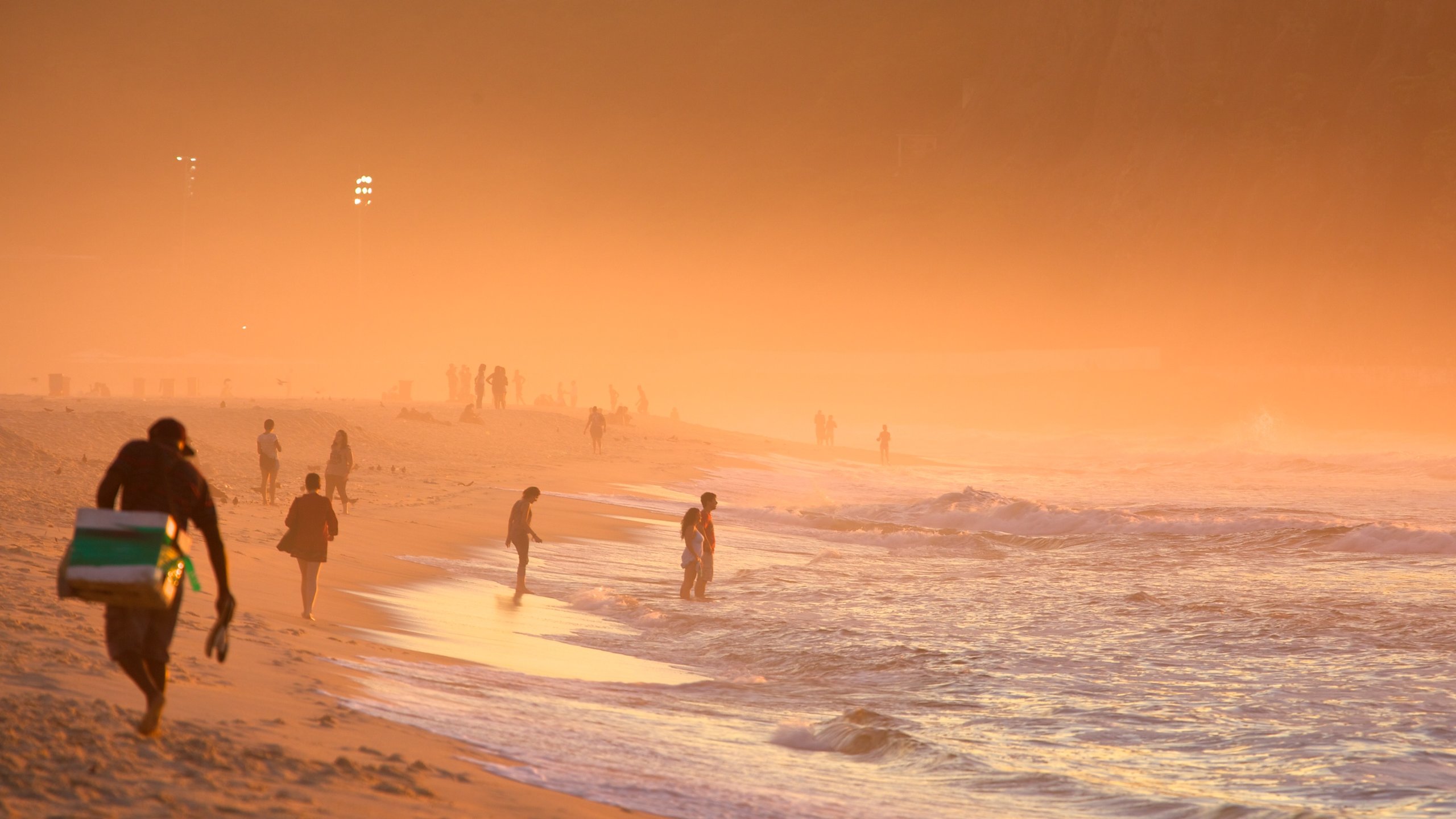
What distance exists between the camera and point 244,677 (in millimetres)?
7273

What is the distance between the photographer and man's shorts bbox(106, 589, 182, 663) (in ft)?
15.9

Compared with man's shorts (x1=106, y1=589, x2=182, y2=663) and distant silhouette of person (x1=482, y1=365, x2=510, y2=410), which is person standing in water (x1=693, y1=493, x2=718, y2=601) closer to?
man's shorts (x1=106, y1=589, x2=182, y2=663)

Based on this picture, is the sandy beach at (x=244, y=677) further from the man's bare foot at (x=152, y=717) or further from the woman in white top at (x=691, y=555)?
the woman in white top at (x=691, y=555)

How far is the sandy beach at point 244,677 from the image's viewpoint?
16.1 ft

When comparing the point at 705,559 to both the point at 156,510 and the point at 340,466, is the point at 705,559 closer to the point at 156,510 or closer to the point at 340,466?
the point at 340,466

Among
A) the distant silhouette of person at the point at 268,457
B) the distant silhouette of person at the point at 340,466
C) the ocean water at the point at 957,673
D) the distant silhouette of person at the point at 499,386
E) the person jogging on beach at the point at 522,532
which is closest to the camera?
the ocean water at the point at 957,673

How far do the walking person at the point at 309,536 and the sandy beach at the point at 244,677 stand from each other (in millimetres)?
309

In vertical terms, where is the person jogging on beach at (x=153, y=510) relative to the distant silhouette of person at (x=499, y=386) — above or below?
below

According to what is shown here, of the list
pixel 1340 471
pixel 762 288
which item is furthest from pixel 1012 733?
pixel 762 288

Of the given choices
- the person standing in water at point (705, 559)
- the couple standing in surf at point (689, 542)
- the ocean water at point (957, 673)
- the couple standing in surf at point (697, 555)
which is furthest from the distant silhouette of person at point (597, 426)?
the couple standing in surf at point (697, 555)

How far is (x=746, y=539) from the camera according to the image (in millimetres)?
21625

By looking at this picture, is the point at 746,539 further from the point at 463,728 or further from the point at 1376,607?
the point at 463,728

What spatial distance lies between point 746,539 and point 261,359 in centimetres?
9287

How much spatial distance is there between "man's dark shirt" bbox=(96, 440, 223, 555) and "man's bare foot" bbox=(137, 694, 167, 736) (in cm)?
71
